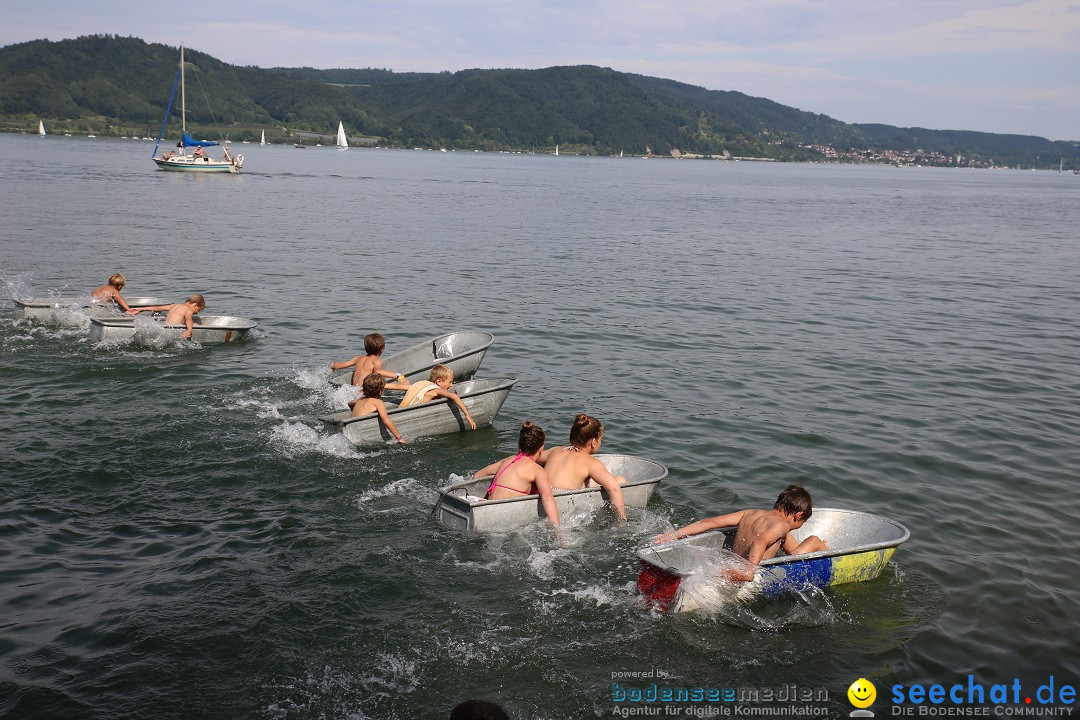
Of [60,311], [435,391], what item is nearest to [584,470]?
[435,391]

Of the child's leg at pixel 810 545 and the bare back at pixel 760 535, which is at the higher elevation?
the bare back at pixel 760 535

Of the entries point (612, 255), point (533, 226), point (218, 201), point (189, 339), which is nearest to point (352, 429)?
point (189, 339)

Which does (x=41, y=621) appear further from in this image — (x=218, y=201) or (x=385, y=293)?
(x=218, y=201)

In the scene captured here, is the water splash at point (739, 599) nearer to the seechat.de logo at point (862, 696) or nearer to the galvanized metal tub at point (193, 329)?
the seechat.de logo at point (862, 696)

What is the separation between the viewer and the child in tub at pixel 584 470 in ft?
33.1

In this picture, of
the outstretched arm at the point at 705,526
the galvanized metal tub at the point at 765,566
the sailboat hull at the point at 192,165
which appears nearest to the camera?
the galvanized metal tub at the point at 765,566

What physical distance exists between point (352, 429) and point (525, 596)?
4857 millimetres

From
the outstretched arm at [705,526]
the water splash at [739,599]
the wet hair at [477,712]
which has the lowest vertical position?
the water splash at [739,599]

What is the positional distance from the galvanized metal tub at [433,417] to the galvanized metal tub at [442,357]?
3.27 feet

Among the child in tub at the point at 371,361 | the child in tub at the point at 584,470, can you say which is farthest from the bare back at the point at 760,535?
the child in tub at the point at 371,361

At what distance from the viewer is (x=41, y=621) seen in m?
7.79

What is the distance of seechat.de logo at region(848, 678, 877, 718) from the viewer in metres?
7.33

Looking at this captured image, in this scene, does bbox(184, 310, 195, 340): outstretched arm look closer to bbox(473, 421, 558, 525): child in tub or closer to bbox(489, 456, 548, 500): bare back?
bbox(473, 421, 558, 525): child in tub

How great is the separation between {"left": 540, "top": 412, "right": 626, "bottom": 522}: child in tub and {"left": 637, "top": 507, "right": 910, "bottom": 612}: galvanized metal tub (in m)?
1.40
